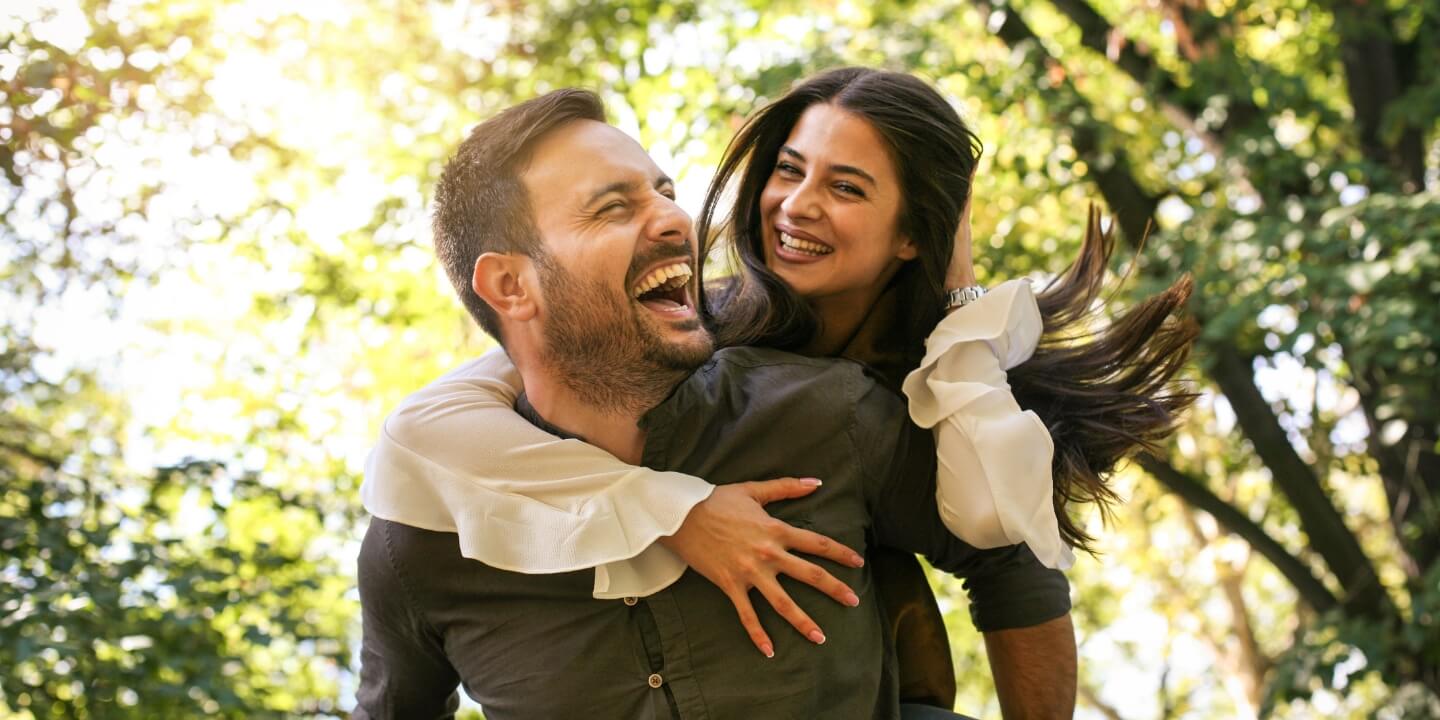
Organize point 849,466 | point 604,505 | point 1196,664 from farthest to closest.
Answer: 1. point 1196,664
2. point 849,466
3. point 604,505

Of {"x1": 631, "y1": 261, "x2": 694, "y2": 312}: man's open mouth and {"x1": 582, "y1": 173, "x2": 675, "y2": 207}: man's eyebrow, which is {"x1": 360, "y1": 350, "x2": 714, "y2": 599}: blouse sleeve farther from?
{"x1": 582, "y1": 173, "x2": 675, "y2": 207}: man's eyebrow

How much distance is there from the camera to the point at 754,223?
276 centimetres

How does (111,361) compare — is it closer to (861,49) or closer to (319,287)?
(319,287)

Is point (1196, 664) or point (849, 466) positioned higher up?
point (849, 466)

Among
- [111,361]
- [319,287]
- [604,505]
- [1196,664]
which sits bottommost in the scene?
[1196,664]

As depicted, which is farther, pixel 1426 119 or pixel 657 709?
pixel 1426 119

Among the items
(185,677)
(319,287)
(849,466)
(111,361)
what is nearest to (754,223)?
(849,466)

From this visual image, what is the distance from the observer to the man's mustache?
6.98ft

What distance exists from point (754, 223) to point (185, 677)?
215 cm

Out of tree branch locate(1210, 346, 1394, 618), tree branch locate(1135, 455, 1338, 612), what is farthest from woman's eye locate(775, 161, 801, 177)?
tree branch locate(1135, 455, 1338, 612)

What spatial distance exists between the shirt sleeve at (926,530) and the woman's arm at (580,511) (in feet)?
0.49

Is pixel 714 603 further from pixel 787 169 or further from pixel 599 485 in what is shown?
pixel 787 169

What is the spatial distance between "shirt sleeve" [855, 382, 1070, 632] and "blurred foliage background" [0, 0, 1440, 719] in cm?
99

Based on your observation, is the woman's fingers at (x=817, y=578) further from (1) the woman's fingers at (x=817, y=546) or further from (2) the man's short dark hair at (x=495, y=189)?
(2) the man's short dark hair at (x=495, y=189)
